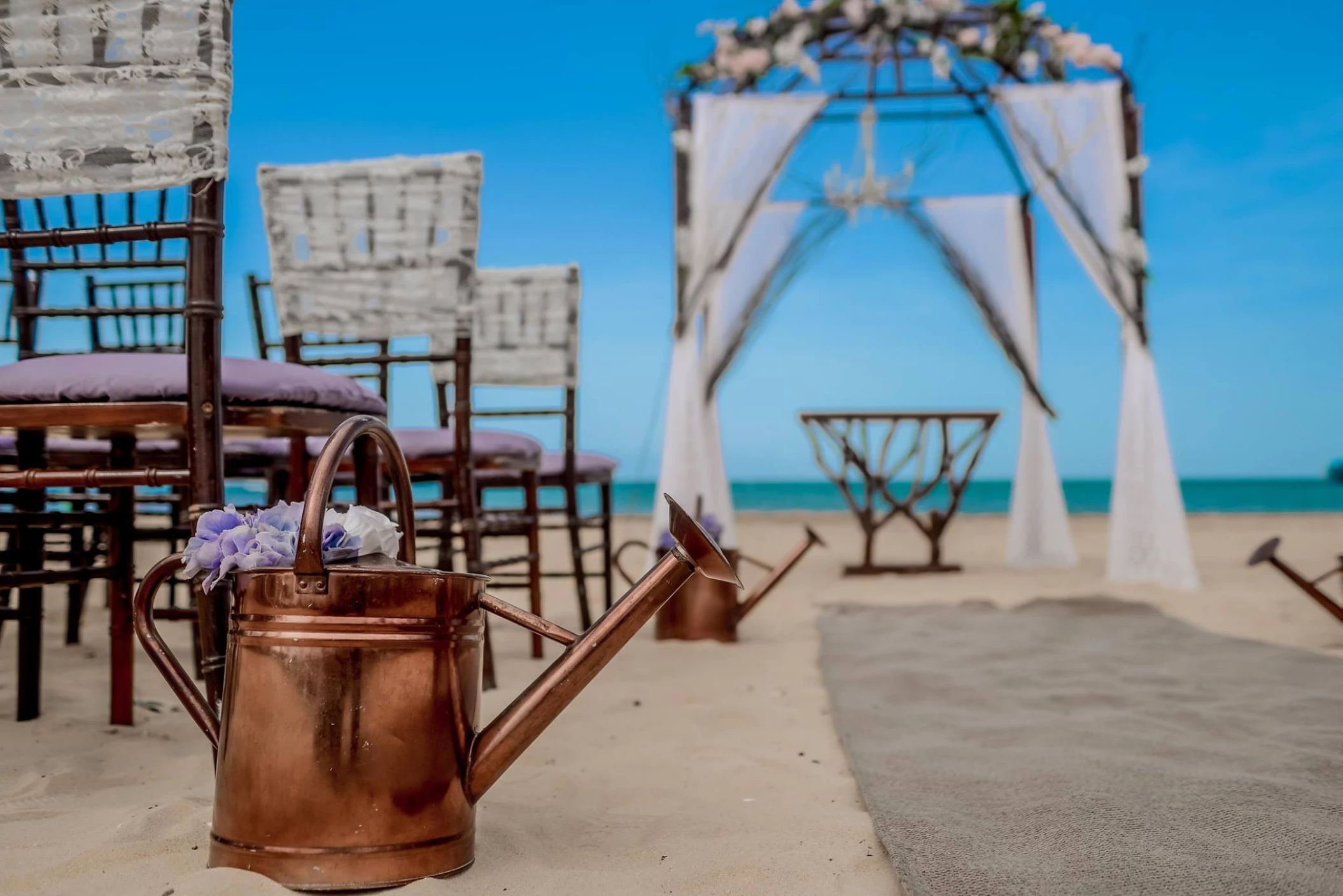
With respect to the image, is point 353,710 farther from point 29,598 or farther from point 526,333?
point 526,333

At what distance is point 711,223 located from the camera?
185 inches

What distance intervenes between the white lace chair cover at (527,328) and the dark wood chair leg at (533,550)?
0.55 m

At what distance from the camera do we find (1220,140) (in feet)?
64.1

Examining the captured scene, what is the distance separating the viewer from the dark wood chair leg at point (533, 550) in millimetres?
3029

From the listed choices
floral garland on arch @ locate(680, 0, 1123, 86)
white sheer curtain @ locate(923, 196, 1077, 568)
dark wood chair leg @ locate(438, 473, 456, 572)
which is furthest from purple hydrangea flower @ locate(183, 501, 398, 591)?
white sheer curtain @ locate(923, 196, 1077, 568)

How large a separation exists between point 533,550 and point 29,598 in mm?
1428

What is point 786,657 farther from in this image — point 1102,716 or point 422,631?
point 422,631

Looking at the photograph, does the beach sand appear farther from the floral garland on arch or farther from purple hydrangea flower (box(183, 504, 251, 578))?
the floral garland on arch

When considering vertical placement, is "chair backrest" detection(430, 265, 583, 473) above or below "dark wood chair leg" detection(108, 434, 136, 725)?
above

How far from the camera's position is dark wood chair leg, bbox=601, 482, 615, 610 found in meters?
3.50

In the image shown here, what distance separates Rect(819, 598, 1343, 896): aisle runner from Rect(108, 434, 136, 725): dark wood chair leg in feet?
4.33

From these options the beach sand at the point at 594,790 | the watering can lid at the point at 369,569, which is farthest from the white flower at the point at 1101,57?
the watering can lid at the point at 369,569

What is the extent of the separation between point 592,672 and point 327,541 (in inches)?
12.4

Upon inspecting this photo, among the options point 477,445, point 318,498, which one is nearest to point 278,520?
point 318,498
